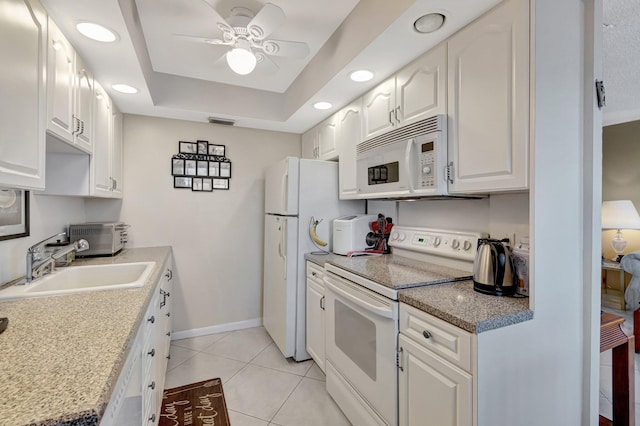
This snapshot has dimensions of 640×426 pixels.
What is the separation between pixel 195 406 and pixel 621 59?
4248 mm

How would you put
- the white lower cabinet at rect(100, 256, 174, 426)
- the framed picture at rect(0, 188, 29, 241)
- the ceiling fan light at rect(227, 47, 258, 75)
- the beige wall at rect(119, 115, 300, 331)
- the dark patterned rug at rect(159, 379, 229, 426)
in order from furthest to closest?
the beige wall at rect(119, 115, 300, 331) → the dark patterned rug at rect(159, 379, 229, 426) → the ceiling fan light at rect(227, 47, 258, 75) → the framed picture at rect(0, 188, 29, 241) → the white lower cabinet at rect(100, 256, 174, 426)

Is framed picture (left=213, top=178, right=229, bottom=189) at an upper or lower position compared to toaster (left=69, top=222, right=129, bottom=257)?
upper

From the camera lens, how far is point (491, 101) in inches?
51.8

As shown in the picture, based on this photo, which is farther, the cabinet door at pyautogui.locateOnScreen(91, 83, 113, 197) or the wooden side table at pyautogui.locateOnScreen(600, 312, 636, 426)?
the cabinet door at pyautogui.locateOnScreen(91, 83, 113, 197)

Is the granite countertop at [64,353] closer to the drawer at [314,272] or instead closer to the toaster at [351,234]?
the drawer at [314,272]

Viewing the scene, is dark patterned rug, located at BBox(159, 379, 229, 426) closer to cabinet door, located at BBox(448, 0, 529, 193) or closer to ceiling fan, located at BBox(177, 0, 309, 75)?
cabinet door, located at BBox(448, 0, 529, 193)

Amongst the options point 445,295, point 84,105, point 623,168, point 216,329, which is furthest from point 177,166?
point 623,168

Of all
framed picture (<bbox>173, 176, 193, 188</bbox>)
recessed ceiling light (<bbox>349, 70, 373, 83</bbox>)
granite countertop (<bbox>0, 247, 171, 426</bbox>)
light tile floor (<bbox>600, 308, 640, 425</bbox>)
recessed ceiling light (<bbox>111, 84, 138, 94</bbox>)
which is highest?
recessed ceiling light (<bbox>349, 70, 373, 83</bbox>)

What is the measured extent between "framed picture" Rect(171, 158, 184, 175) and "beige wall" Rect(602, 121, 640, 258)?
5375mm

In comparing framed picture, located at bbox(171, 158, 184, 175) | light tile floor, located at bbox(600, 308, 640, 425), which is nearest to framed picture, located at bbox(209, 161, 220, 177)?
framed picture, located at bbox(171, 158, 184, 175)

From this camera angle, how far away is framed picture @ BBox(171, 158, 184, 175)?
295cm

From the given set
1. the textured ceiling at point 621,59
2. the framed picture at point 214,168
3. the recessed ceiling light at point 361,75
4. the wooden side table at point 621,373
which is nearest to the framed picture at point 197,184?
the framed picture at point 214,168

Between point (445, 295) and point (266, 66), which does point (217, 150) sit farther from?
point (445, 295)

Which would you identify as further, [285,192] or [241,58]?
[285,192]
